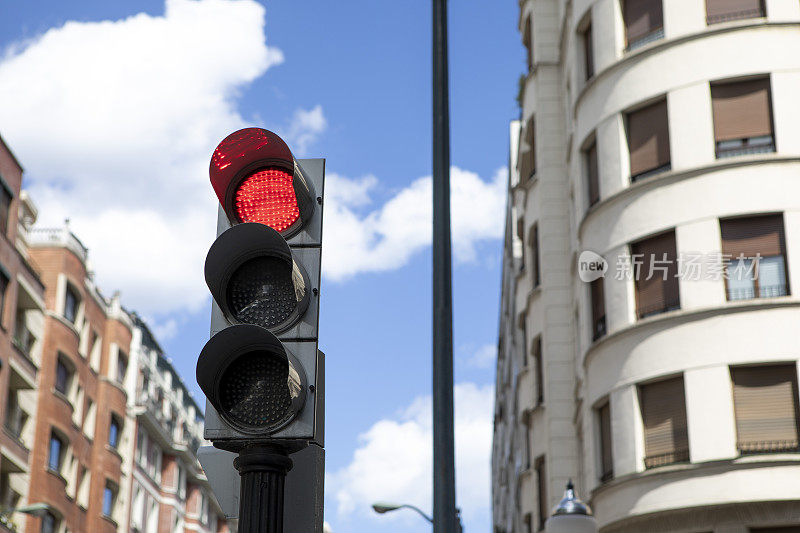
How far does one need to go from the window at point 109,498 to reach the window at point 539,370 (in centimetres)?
2736

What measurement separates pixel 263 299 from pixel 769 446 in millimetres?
17308

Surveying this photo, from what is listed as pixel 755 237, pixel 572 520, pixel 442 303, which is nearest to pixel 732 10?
pixel 755 237

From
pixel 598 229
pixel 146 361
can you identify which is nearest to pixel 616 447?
pixel 598 229

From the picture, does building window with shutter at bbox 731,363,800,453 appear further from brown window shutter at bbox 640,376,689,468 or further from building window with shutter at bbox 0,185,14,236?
building window with shutter at bbox 0,185,14,236

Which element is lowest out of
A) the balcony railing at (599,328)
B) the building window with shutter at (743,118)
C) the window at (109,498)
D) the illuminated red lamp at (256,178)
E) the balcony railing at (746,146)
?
the illuminated red lamp at (256,178)

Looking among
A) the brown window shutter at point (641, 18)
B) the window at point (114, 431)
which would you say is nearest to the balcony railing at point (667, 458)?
the brown window shutter at point (641, 18)

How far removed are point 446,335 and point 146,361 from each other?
189 feet

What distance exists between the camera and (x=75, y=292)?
159ft

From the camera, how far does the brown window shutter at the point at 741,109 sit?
21.8 meters

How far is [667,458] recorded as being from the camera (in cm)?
2091

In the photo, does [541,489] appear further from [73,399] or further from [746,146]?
[73,399]

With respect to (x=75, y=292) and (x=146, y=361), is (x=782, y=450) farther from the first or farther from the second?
(x=146, y=361)

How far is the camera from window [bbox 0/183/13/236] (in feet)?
128

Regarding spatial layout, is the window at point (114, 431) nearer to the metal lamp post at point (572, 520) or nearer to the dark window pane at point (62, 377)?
the dark window pane at point (62, 377)
